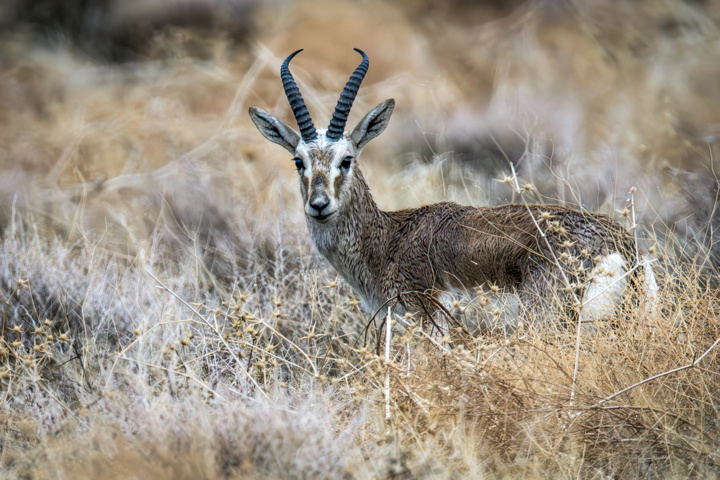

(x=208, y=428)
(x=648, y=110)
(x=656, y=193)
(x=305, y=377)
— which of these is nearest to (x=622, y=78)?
(x=648, y=110)

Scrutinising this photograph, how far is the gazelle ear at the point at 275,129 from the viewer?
591cm

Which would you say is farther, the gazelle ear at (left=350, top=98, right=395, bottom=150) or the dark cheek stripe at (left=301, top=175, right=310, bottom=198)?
the gazelle ear at (left=350, top=98, right=395, bottom=150)

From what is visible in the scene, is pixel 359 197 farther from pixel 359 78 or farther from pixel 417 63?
pixel 417 63

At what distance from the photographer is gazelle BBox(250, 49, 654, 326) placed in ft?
16.4

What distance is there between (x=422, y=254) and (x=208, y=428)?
2.99 metres

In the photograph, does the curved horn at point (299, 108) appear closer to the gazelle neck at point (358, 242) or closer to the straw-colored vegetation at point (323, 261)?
the gazelle neck at point (358, 242)

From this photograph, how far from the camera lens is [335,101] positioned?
34.3 feet

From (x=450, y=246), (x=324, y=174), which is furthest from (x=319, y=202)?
(x=450, y=246)

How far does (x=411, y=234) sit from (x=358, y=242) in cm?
45

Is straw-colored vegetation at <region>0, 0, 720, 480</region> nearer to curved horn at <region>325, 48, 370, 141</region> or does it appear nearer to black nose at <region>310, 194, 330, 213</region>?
black nose at <region>310, 194, 330, 213</region>

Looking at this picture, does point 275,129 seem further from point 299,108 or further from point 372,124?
point 372,124

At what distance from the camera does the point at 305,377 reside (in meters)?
4.77

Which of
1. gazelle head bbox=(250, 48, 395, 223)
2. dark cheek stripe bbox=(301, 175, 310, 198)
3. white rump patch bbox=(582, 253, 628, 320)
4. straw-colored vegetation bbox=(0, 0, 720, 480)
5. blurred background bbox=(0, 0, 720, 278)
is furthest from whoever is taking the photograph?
blurred background bbox=(0, 0, 720, 278)

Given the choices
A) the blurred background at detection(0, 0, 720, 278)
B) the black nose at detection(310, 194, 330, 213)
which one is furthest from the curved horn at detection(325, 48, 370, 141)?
the blurred background at detection(0, 0, 720, 278)
